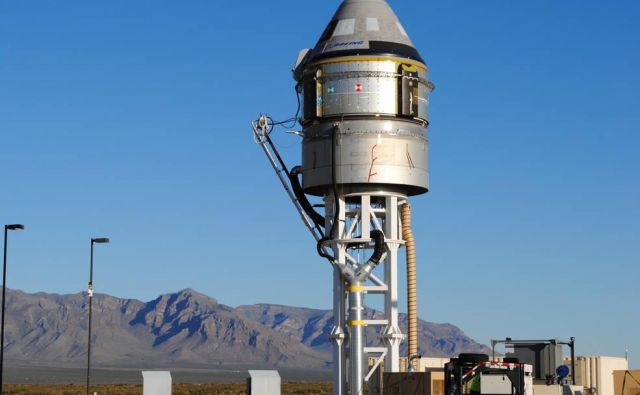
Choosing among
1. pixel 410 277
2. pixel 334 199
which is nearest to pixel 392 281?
pixel 410 277

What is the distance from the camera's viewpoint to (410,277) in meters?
62.8

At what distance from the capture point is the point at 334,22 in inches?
2496

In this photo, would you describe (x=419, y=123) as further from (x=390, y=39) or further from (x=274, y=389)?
(x=274, y=389)

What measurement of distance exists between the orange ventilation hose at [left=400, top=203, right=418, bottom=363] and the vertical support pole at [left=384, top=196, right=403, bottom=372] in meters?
1.12

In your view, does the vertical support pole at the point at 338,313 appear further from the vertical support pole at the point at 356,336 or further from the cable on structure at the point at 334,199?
the vertical support pole at the point at 356,336

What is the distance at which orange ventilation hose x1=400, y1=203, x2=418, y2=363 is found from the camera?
61.6 m

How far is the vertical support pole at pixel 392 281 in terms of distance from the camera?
60.2 m

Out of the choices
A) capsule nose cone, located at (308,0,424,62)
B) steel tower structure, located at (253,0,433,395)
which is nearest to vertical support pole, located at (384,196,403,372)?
steel tower structure, located at (253,0,433,395)

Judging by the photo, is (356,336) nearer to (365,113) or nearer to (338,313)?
(338,313)

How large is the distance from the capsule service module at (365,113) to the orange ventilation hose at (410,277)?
1.31 metres

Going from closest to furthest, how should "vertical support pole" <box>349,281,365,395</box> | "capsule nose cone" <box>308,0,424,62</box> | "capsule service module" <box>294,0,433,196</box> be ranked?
"vertical support pole" <box>349,281,365,395</box>, "capsule service module" <box>294,0,433,196</box>, "capsule nose cone" <box>308,0,424,62</box>

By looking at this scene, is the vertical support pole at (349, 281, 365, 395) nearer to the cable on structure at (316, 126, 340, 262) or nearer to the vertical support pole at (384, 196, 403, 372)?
the vertical support pole at (384, 196, 403, 372)

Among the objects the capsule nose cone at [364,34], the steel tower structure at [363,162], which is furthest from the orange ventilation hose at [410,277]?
the capsule nose cone at [364,34]

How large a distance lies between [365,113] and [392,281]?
27.3 ft
